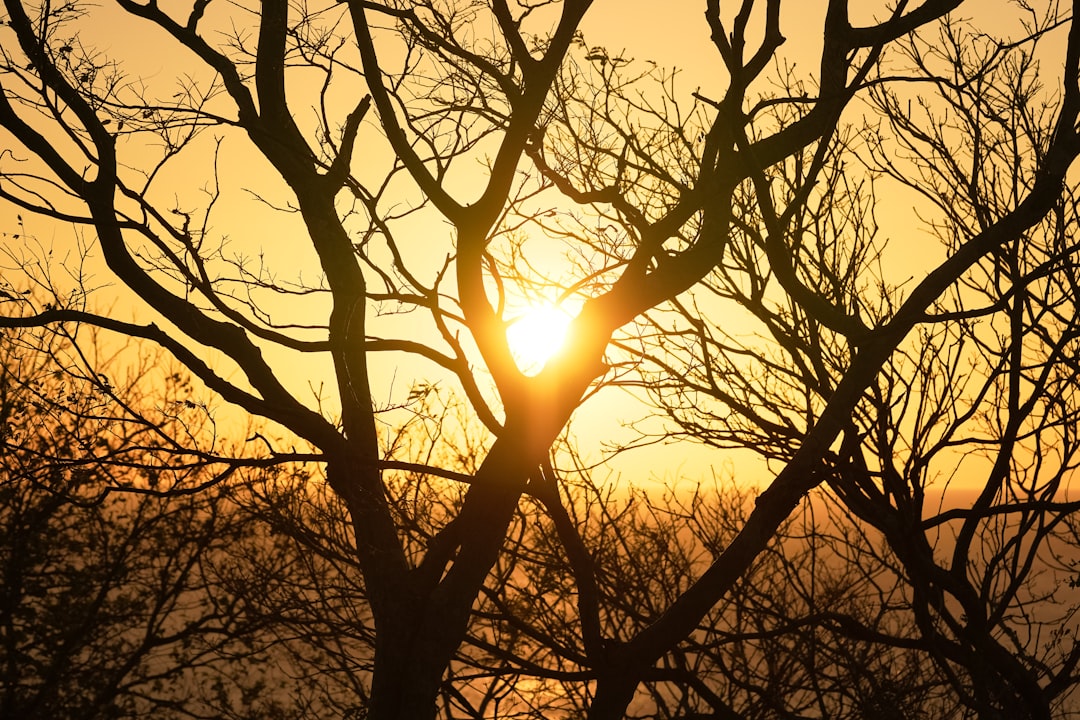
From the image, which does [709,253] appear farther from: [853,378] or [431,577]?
[431,577]

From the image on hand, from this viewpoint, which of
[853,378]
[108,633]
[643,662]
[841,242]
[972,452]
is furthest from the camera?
[108,633]

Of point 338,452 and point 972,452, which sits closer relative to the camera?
point 338,452

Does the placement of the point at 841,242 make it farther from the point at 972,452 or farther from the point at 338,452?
the point at 338,452

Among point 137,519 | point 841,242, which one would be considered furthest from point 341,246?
point 137,519

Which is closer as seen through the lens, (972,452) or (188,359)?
(188,359)

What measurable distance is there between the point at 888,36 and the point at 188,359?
11.4 ft

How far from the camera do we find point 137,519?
15453mm

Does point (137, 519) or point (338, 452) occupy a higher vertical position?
point (137, 519)

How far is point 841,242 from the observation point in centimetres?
652

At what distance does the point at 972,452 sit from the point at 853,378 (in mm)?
1517

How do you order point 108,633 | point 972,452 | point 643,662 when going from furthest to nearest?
1. point 108,633
2. point 972,452
3. point 643,662

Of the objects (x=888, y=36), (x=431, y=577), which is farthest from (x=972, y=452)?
(x=431, y=577)

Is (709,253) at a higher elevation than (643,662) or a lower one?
higher

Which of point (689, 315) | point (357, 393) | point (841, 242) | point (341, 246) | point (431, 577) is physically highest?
point (841, 242)
